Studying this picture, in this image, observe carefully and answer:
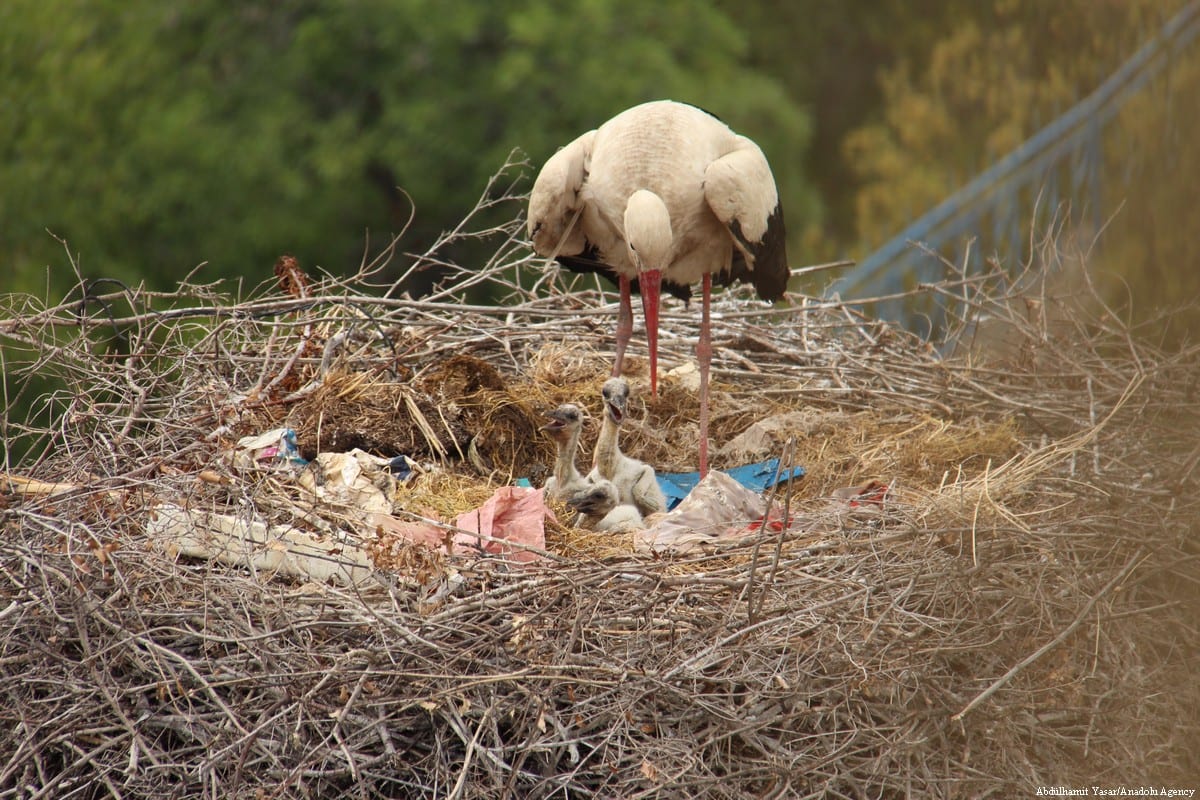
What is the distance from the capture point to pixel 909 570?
2977 millimetres

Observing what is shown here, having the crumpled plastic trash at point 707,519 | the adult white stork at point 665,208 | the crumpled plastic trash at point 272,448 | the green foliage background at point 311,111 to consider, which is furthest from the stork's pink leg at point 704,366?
the green foliage background at point 311,111

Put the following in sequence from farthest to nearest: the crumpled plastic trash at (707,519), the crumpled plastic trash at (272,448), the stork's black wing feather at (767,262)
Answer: the stork's black wing feather at (767,262) → the crumpled plastic trash at (272,448) → the crumpled plastic trash at (707,519)

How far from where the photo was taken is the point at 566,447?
4.09 m

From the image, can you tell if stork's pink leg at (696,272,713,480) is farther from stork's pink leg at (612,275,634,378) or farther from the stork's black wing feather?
stork's pink leg at (612,275,634,378)

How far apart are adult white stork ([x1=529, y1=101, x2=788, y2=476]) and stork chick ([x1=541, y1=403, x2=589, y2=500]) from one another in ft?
1.53

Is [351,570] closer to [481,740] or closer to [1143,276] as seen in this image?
[481,740]

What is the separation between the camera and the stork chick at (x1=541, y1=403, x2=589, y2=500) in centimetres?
405

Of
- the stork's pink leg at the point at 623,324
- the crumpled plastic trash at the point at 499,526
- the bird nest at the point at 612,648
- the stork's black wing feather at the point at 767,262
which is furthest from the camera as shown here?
the stork's pink leg at the point at 623,324

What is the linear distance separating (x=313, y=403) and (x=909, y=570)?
2.22 metres

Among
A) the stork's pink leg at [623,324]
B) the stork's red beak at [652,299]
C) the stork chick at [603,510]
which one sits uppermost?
the stork's red beak at [652,299]

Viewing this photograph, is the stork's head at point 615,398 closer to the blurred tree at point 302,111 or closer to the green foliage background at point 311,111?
the green foliage background at point 311,111

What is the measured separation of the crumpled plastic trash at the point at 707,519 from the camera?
139 inches

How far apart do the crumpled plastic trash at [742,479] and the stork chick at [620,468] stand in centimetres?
12

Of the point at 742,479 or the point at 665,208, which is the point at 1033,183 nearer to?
the point at 665,208
